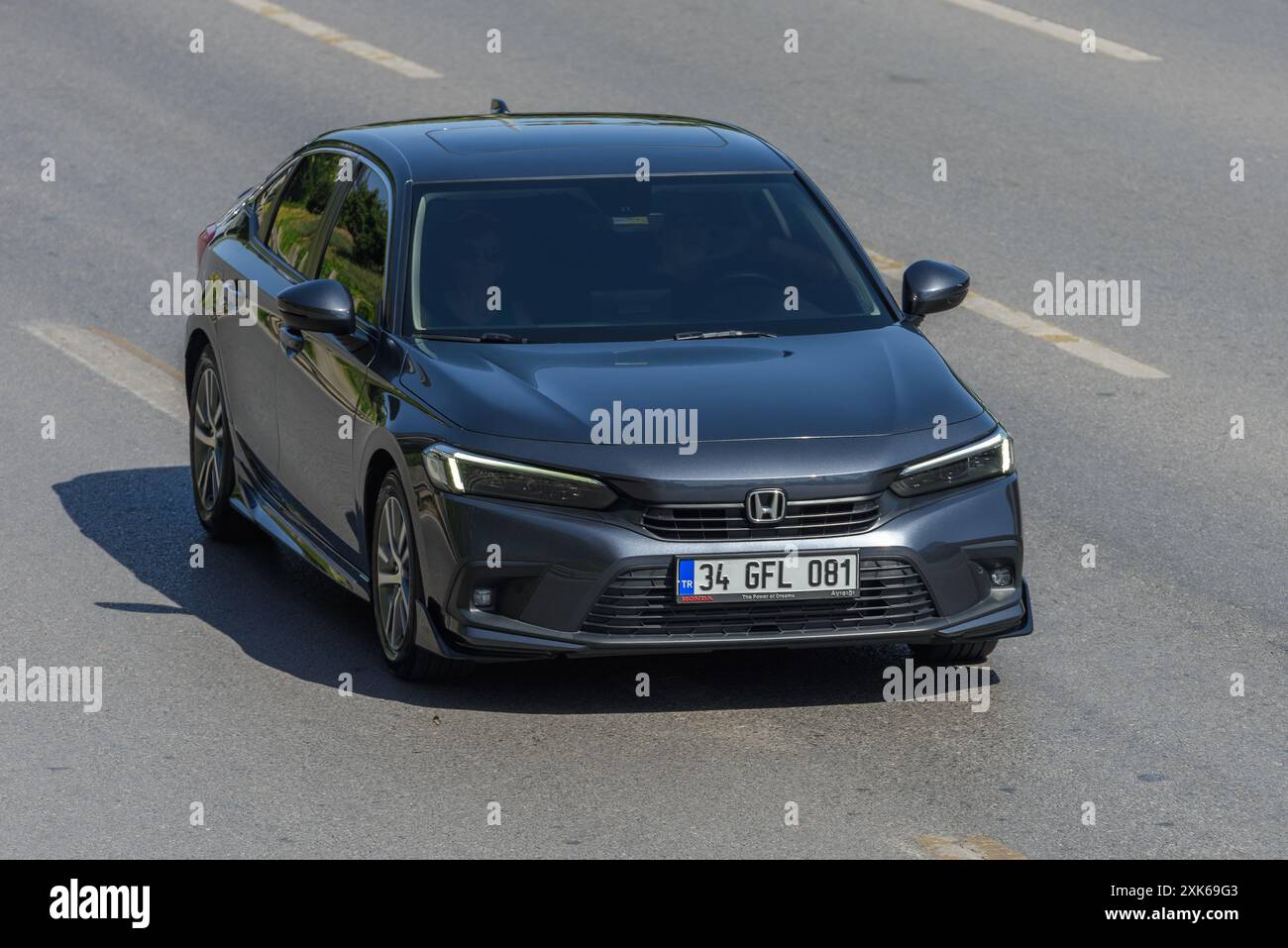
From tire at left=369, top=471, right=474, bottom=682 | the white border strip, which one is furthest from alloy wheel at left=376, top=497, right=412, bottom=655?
the white border strip

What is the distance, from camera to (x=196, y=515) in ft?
35.3

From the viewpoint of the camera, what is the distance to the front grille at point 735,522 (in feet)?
24.9

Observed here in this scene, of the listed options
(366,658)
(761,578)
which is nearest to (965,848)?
(761,578)

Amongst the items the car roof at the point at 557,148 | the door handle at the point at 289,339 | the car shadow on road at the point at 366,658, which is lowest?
the car shadow on road at the point at 366,658

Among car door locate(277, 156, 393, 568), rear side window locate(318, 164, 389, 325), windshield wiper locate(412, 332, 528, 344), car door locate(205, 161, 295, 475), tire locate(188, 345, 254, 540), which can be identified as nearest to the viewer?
windshield wiper locate(412, 332, 528, 344)

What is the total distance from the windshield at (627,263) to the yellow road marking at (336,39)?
10.4 metres

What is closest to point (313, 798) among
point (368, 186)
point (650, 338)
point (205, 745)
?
point (205, 745)

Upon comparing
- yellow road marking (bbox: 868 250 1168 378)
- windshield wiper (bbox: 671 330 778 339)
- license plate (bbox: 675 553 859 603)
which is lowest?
yellow road marking (bbox: 868 250 1168 378)

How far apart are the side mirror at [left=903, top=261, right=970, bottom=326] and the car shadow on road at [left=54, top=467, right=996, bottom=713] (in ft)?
4.01

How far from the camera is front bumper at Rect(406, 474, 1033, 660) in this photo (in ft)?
24.9

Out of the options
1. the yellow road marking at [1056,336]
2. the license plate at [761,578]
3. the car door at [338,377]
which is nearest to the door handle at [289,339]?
the car door at [338,377]

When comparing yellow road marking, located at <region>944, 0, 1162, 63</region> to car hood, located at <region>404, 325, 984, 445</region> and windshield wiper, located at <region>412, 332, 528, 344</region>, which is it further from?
windshield wiper, located at <region>412, 332, 528, 344</region>

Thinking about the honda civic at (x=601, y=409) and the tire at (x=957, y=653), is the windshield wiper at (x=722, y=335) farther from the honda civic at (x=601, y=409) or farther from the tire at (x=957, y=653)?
the tire at (x=957, y=653)

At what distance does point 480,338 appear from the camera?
8.52m
